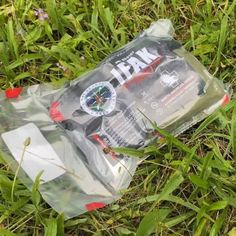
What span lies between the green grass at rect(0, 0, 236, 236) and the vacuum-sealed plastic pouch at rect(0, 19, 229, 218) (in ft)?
0.17

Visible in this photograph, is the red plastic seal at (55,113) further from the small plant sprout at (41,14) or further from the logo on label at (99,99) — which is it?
the small plant sprout at (41,14)

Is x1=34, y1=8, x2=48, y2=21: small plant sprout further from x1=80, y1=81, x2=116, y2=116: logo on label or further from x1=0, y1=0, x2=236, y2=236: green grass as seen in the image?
x1=80, y1=81, x2=116, y2=116: logo on label

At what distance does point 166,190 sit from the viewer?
1751mm

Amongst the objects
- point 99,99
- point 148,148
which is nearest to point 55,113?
point 99,99

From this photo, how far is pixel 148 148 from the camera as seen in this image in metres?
1.83

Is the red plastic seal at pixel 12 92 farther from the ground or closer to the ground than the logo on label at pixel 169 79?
farther from the ground

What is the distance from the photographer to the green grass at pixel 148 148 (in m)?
1.77

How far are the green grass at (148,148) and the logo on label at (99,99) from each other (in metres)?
0.14

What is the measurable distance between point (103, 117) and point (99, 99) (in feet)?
0.22

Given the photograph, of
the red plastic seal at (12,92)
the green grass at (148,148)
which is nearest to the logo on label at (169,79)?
the green grass at (148,148)

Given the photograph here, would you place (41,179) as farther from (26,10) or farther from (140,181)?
(26,10)

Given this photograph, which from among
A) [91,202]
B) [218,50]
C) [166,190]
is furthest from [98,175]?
[218,50]

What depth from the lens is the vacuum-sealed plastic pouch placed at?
6.01 feet

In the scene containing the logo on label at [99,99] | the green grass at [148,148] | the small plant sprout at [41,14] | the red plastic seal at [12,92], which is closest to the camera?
the green grass at [148,148]
